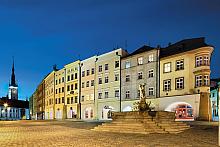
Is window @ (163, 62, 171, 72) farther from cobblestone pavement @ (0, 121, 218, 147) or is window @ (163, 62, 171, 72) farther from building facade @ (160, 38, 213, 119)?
cobblestone pavement @ (0, 121, 218, 147)

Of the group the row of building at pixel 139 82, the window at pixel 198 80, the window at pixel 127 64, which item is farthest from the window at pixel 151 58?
the window at pixel 198 80

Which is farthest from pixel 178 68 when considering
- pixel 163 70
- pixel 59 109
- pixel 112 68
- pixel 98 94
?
pixel 59 109

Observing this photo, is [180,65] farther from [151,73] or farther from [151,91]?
[151,91]

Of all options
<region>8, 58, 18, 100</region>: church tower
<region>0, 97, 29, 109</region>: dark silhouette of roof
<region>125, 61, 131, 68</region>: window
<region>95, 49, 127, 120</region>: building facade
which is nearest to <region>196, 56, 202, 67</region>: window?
<region>125, 61, 131, 68</region>: window

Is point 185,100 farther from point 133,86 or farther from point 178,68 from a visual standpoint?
point 133,86

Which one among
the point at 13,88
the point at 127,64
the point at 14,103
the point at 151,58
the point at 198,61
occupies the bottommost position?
the point at 14,103

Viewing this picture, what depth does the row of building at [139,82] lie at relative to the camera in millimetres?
37719

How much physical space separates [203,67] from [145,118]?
756 inches

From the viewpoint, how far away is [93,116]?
56406mm

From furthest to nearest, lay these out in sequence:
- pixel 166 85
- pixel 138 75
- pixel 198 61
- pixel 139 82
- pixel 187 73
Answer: pixel 138 75 < pixel 139 82 < pixel 166 85 < pixel 187 73 < pixel 198 61

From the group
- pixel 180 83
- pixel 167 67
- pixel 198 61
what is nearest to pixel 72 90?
pixel 167 67

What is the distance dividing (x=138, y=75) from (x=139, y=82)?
1.31m

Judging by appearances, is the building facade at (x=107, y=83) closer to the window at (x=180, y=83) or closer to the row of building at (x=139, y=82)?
the row of building at (x=139, y=82)

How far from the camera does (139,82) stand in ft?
155
